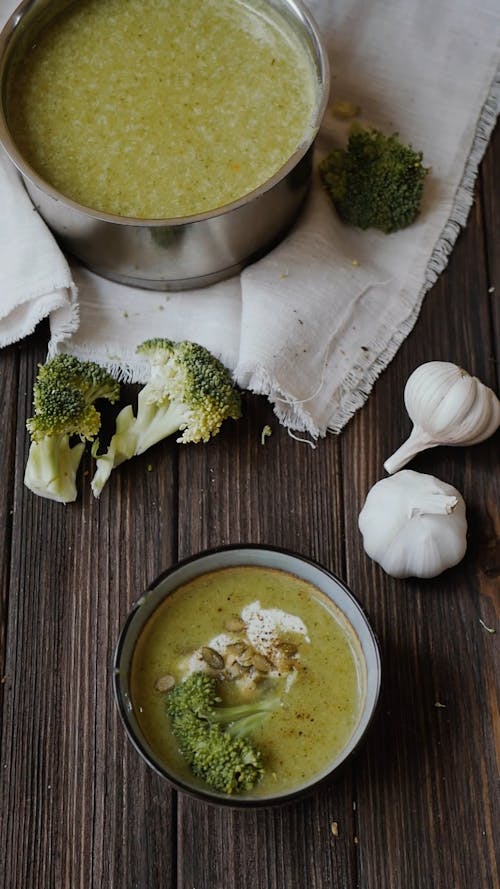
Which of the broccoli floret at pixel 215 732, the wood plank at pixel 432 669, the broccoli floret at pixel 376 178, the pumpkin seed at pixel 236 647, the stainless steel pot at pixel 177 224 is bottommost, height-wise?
the wood plank at pixel 432 669

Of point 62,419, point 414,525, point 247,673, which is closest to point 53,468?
point 62,419

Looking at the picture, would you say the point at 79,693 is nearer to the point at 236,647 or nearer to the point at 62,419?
the point at 236,647

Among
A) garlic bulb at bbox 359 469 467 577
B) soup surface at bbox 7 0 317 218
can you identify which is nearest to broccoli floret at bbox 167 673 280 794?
garlic bulb at bbox 359 469 467 577

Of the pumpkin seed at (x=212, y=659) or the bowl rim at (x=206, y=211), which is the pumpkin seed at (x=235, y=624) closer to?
the pumpkin seed at (x=212, y=659)

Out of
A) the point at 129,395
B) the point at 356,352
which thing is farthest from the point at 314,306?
the point at 129,395

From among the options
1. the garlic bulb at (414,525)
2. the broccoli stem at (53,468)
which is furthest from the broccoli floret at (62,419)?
the garlic bulb at (414,525)

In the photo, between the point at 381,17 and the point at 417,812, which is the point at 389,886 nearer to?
the point at 417,812
